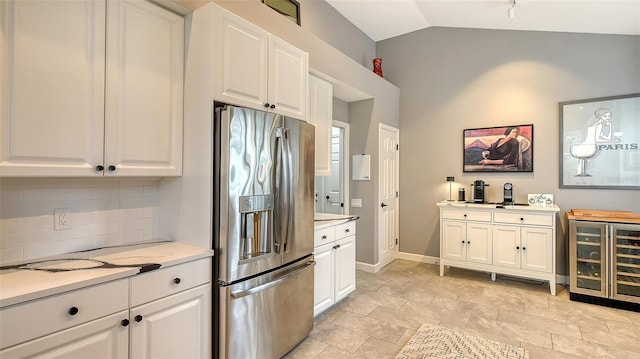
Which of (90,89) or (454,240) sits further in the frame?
(454,240)

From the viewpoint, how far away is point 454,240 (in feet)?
13.7

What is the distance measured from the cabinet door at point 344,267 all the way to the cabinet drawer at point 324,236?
138 millimetres

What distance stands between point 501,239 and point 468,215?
47cm

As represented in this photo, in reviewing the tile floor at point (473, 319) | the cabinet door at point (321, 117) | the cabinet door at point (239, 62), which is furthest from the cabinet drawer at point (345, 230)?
the cabinet door at point (239, 62)

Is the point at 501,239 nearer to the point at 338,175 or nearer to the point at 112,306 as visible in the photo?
the point at 338,175

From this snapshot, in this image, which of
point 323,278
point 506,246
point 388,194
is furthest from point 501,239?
point 323,278

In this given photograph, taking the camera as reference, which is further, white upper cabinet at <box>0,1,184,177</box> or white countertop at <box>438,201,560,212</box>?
white countertop at <box>438,201,560,212</box>

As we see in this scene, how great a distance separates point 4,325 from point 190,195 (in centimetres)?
100

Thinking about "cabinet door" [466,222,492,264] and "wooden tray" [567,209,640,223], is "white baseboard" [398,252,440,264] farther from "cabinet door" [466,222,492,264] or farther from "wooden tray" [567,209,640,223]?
"wooden tray" [567,209,640,223]

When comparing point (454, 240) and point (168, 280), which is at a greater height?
point (168, 280)

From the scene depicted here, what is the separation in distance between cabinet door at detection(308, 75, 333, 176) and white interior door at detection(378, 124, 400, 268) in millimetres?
1221

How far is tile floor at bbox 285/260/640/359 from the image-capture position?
246cm

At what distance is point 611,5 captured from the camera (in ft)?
10.3

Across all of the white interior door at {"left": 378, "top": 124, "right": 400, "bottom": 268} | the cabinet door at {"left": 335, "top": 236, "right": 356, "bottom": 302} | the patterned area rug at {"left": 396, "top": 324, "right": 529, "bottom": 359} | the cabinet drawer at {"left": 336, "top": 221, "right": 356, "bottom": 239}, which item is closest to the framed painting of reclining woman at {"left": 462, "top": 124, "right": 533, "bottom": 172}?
the white interior door at {"left": 378, "top": 124, "right": 400, "bottom": 268}
